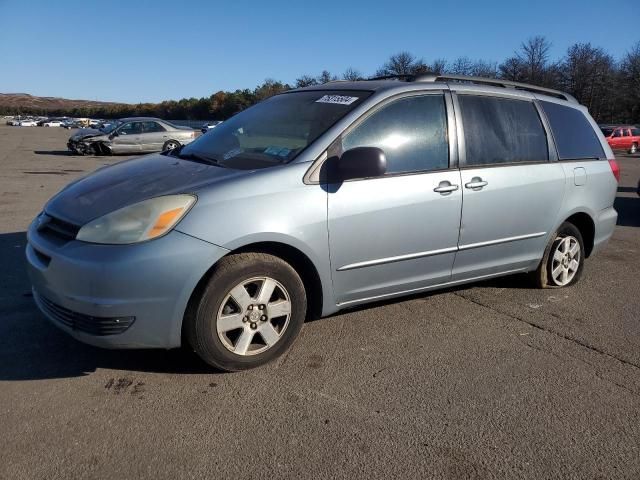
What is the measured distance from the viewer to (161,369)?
3.11 m

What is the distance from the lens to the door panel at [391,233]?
328cm

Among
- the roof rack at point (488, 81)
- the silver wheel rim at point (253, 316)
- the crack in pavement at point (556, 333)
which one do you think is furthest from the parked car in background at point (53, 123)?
the silver wheel rim at point (253, 316)

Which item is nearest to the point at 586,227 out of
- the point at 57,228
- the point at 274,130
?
the point at 274,130

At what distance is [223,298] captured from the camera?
291 cm

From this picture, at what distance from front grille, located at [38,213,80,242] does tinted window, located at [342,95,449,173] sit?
165cm

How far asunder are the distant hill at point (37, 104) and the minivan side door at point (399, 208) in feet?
510

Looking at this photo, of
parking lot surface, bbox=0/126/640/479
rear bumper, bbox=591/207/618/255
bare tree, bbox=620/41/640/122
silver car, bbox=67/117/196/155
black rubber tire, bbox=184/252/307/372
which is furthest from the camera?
bare tree, bbox=620/41/640/122

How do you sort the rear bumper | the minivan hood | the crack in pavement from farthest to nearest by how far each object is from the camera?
1. the rear bumper
2. the crack in pavement
3. the minivan hood

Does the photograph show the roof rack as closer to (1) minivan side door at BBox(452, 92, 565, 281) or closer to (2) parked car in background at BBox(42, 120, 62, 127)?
(1) minivan side door at BBox(452, 92, 565, 281)

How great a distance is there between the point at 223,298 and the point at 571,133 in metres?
3.54

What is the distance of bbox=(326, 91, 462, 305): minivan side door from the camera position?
3.31 metres

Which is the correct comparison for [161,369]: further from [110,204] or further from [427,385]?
[427,385]

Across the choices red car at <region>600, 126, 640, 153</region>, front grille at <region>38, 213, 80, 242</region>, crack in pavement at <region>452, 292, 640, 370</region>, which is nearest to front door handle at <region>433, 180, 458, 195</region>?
crack in pavement at <region>452, 292, 640, 370</region>

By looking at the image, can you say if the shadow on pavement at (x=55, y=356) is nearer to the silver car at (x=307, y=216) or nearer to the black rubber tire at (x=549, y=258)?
the silver car at (x=307, y=216)
